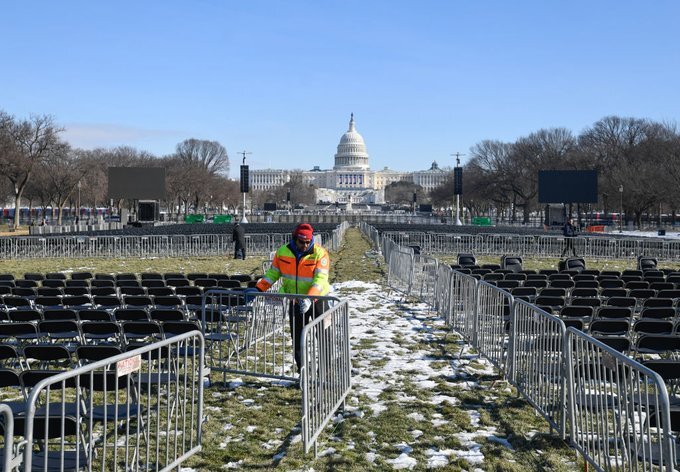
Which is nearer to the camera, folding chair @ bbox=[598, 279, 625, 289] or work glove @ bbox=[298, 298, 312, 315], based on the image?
work glove @ bbox=[298, 298, 312, 315]

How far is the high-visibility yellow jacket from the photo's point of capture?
8.52m

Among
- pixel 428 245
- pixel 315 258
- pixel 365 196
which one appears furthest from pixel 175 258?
pixel 365 196

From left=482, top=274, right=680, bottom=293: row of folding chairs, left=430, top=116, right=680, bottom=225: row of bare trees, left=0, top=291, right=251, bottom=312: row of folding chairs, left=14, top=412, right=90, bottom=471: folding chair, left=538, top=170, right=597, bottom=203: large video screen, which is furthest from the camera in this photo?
left=430, top=116, right=680, bottom=225: row of bare trees

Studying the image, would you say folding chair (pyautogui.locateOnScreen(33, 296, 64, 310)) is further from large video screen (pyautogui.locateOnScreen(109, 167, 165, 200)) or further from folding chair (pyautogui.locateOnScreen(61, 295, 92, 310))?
large video screen (pyautogui.locateOnScreen(109, 167, 165, 200))

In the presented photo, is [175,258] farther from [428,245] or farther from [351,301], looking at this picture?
Answer: [351,301]

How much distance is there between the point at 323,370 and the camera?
671cm

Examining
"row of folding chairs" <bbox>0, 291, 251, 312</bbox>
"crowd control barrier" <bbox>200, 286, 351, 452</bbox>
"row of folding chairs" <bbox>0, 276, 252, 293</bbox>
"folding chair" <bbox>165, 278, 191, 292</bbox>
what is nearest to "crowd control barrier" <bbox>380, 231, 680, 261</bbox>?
"row of folding chairs" <bbox>0, 276, 252, 293</bbox>

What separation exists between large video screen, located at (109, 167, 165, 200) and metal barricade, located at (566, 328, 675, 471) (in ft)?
170

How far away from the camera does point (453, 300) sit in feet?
41.9

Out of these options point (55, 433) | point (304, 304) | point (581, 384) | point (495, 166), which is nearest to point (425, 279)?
point (304, 304)

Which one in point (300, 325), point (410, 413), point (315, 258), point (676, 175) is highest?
point (676, 175)

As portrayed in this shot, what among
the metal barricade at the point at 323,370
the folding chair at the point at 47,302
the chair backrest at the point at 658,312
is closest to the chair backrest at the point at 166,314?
the folding chair at the point at 47,302

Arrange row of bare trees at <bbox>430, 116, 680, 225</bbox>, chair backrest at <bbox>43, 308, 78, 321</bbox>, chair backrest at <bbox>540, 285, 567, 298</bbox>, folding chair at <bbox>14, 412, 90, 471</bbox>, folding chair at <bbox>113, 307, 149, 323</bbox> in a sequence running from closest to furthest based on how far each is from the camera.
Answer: folding chair at <bbox>14, 412, 90, 471</bbox>, folding chair at <bbox>113, 307, 149, 323</bbox>, chair backrest at <bbox>43, 308, 78, 321</bbox>, chair backrest at <bbox>540, 285, 567, 298</bbox>, row of bare trees at <bbox>430, 116, 680, 225</bbox>

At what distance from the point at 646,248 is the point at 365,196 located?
6380 inches
